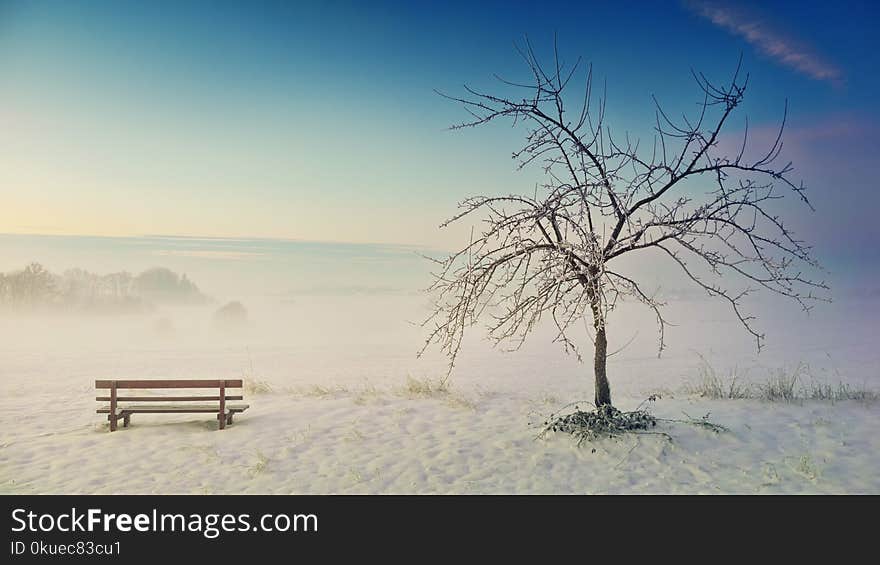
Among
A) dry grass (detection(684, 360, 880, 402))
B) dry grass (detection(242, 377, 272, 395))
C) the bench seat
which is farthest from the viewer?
dry grass (detection(242, 377, 272, 395))

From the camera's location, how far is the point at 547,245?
20.0 feet

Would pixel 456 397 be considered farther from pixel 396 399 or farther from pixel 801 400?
pixel 801 400

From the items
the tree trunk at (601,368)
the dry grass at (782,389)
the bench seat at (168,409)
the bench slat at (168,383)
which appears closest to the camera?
the tree trunk at (601,368)

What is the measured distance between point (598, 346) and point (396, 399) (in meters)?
2.77

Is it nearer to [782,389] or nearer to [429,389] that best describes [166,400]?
[429,389]

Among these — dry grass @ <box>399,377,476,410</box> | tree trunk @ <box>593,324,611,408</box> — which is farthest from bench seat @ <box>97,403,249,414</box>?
tree trunk @ <box>593,324,611,408</box>

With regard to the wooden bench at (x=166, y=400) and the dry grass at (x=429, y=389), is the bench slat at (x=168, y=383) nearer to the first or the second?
the wooden bench at (x=166, y=400)

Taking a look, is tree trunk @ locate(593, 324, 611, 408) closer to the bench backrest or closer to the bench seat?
the bench backrest

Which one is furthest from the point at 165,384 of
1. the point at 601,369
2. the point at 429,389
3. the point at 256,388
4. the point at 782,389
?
the point at 782,389

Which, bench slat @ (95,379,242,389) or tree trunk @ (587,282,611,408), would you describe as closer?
tree trunk @ (587,282,611,408)

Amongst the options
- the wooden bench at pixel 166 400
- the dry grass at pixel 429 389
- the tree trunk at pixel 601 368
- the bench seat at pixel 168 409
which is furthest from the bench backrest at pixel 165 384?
the tree trunk at pixel 601 368

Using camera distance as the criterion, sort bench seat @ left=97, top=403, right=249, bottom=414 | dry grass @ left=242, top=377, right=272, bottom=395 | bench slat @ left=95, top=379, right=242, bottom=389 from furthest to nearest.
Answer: dry grass @ left=242, top=377, right=272, bottom=395
bench seat @ left=97, top=403, right=249, bottom=414
bench slat @ left=95, top=379, right=242, bottom=389
